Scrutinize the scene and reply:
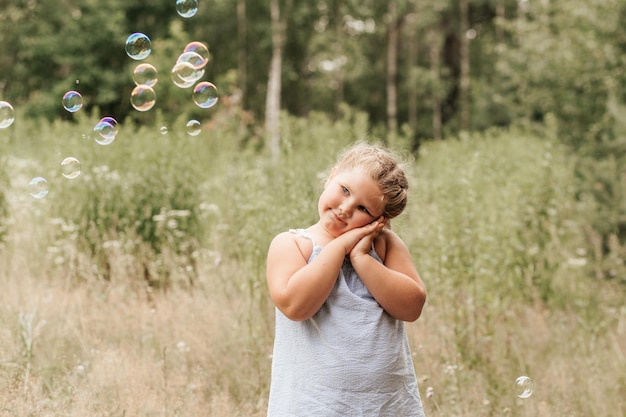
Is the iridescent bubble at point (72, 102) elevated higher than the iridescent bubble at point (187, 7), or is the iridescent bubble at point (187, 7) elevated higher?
the iridescent bubble at point (187, 7)

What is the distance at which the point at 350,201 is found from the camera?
2346 millimetres

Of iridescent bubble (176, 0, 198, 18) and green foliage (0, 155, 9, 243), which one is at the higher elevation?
iridescent bubble (176, 0, 198, 18)

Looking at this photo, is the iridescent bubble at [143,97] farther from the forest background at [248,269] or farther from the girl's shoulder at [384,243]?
the girl's shoulder at [384,243]

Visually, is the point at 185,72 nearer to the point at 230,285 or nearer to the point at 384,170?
the point at 230,285

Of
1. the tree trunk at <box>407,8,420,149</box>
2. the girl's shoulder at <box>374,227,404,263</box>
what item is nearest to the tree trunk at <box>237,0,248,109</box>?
the tree trunk at <box>407,8,420,149</box>

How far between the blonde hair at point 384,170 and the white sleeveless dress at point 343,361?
0.25 metres

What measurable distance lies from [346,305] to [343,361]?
6.6 inches

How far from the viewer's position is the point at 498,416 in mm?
3859

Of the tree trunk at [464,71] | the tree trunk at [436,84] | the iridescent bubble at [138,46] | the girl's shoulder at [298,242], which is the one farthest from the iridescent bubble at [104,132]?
the tree trunk at [436,84]

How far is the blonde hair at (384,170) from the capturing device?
2.35 metres

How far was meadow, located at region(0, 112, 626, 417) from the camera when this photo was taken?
387 centimetres

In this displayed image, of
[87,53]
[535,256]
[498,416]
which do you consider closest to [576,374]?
[498,416]

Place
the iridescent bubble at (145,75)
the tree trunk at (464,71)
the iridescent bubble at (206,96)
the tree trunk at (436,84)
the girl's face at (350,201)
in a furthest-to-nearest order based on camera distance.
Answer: the tree trunk at (436,84) < the tree trunk at (464,71) < the iridescent bubble at (145,75) < the iridescent bubble at (206,96) < the girl's face at (350,201)

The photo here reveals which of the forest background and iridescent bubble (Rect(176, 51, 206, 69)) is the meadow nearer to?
the forest background
